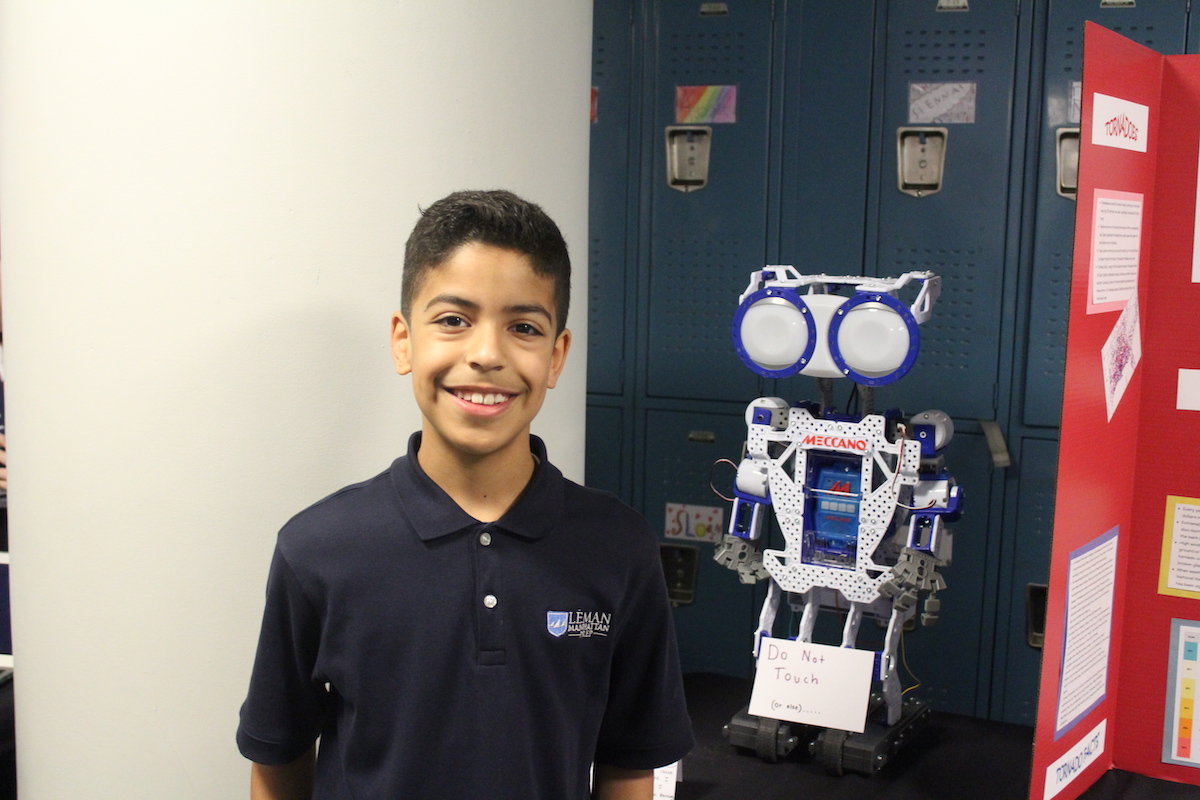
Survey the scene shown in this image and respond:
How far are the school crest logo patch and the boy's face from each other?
204 mm

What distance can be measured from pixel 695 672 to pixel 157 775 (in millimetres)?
2400

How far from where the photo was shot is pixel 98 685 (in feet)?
5.01

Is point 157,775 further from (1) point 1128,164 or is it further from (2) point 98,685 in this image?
(1) point 1128,164

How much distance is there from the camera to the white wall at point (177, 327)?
4.68ft

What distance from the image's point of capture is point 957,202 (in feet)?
11.2

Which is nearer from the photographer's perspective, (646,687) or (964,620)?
(646,687)

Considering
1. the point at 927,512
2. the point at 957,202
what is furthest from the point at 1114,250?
the point at 957,202

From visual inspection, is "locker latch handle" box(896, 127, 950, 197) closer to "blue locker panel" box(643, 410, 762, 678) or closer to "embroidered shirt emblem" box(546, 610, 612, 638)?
"blue locker panel" box(643, 410, 762, 678)

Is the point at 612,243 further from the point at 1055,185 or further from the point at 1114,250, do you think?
the point at 1114,250

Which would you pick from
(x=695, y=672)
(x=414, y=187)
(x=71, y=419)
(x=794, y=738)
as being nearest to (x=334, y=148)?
(x=414, y=187)

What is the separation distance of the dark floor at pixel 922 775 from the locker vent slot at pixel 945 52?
77.9 inches

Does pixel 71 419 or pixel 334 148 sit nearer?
pixel 71 419

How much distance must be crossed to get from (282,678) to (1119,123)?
6.45 ft

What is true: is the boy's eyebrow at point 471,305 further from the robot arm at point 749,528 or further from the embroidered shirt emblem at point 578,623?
the robot arm at point 749,528
